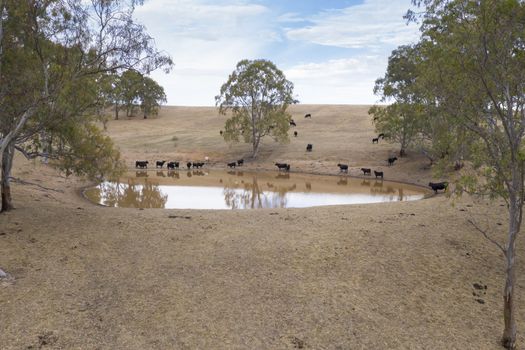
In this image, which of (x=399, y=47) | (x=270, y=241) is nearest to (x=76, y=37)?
(x=270, y=241)

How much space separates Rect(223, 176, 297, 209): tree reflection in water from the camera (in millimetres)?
30700

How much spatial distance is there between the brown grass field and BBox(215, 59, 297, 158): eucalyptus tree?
36.0 metres

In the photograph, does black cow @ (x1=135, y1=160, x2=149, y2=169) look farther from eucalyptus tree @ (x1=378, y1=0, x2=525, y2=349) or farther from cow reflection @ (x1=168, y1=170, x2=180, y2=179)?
eucalyptus tree @ (x1=378, y1=0, x2=525, y2=349)

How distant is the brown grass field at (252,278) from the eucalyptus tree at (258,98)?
35994 mm

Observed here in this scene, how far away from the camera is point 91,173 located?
2198 cm

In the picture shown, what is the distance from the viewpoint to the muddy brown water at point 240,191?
30.9 meters

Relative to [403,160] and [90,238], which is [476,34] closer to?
[90,238]

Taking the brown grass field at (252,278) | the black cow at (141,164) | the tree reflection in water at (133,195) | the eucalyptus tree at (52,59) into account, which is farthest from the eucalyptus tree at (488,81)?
the black cow at (141,164)

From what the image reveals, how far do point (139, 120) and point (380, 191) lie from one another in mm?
76026

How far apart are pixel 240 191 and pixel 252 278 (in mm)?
23003

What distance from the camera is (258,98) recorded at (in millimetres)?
60594

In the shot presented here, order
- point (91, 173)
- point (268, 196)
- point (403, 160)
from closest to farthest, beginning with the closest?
point (91, 173) → point (268, 196) → point (403, 160)

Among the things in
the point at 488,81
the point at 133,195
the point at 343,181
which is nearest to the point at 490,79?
the point at 488,81

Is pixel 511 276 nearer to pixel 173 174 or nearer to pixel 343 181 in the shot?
pixel 343 181
